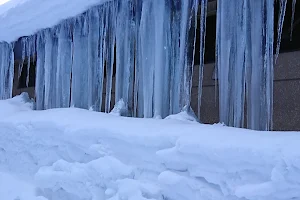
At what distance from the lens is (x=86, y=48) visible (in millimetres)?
4262

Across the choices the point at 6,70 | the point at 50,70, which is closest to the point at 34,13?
the point at 50,70

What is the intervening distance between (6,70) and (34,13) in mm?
2121

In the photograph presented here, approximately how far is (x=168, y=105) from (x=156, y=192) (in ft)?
3.84

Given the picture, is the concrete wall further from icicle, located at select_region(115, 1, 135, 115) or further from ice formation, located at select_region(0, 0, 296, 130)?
icicle, located at select_region(115, 1, 135, 115)

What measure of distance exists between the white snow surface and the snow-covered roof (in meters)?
1.16

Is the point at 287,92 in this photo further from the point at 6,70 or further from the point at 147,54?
the point at 6,70

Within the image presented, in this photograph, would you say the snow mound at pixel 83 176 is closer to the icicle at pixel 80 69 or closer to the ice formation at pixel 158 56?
the ice formation at pixel 158 56

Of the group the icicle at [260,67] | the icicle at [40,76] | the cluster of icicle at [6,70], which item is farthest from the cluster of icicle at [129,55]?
the cluster of icicle at [6,70]

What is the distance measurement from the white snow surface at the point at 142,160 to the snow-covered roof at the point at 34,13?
1.16 m

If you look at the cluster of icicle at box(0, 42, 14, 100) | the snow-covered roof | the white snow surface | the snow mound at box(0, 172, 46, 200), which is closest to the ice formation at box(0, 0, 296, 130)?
the snow-covered roof

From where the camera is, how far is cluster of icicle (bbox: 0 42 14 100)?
5562 mm

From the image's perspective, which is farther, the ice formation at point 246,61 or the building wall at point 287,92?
the building wall at point 287,92

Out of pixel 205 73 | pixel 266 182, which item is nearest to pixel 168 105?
pixel 205 73

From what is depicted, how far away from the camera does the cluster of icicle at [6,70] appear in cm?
556
